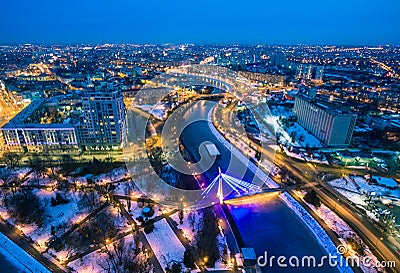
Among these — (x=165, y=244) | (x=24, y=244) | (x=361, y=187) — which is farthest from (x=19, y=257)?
(x=361, y=187)

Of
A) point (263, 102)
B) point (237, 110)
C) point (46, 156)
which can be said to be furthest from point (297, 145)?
point (46, 156)

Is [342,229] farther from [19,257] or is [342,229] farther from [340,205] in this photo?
[19,257]

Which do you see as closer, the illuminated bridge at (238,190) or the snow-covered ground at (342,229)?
the snow-covered ground at (342,229)

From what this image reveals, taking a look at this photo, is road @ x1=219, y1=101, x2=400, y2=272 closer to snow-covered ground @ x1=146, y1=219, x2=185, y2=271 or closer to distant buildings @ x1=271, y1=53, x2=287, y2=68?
snow-covered ground @ x1=146, y1=219, x2=185, y2=271

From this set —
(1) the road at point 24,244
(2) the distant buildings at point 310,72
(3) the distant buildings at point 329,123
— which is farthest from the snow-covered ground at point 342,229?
(2) the distant buildings at point 310,72

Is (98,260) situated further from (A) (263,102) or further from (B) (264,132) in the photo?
(A) (263,102)

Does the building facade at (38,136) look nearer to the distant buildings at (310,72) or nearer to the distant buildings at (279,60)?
the distant buildings at (310,72)
